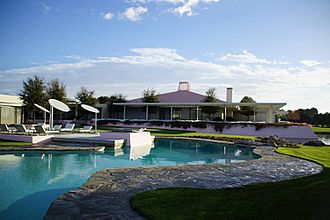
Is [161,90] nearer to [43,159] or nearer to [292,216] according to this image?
[43,159]

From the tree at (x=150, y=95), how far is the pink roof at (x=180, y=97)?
1.34 m

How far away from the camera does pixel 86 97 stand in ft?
126

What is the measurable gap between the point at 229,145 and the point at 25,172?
14.0 m

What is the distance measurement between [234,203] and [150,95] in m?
35.3

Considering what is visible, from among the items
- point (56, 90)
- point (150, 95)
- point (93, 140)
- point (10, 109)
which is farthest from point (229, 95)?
point (10, 109)

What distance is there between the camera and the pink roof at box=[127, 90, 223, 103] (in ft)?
132

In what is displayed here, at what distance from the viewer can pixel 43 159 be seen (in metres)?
12.2

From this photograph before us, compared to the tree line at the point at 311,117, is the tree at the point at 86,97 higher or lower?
higher

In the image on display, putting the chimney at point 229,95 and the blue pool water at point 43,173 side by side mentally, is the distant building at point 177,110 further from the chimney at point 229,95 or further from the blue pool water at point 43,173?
the blue pool water at point 43,173

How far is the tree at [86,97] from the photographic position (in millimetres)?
38375

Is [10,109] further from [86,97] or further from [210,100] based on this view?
[210,100]

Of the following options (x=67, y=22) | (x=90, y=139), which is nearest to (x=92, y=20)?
(x=67, y=22)

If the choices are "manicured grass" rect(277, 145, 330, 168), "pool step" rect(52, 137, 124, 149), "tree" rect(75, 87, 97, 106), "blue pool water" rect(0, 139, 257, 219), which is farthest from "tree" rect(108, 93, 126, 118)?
"manicured grass" rect(277, 145, 330, 168)

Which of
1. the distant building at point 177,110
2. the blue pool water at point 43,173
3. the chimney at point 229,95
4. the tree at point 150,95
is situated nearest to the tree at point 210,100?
the distant building at point 177,110
